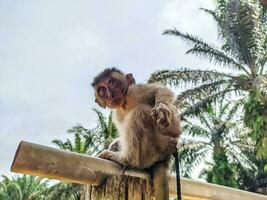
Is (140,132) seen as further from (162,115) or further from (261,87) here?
(261,87)

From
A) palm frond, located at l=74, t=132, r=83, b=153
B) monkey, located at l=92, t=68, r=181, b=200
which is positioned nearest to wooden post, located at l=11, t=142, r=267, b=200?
monkey, located at l=92, t=68, r=181, b=200

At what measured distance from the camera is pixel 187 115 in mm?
13375

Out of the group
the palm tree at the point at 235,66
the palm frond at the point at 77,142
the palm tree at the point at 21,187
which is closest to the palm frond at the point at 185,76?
the palm tree at the point at 235,66

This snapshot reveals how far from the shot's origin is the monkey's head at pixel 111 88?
9.61 feet

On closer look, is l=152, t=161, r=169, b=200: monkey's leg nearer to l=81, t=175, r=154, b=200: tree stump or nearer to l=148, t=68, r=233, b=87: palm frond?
l=81, t=175, r=154, b=200: tree stump

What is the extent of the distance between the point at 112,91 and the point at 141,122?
0.41 m

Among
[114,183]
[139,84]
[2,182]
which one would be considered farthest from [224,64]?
[2,182]

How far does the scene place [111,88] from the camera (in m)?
2.95

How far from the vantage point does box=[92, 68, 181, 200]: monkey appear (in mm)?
2283

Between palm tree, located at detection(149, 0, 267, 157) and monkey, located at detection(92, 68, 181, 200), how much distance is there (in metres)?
9.49

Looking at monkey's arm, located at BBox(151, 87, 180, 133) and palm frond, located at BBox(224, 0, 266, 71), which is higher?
palm frond, located at BBox(224, 0, 266, 71)

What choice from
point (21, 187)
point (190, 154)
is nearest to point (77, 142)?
point (190, 154)

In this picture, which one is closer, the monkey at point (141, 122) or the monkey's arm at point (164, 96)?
the monkey at point (141, 122)

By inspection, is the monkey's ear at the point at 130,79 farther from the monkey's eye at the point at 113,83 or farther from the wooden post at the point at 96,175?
the wooden post at the point at 96,175
